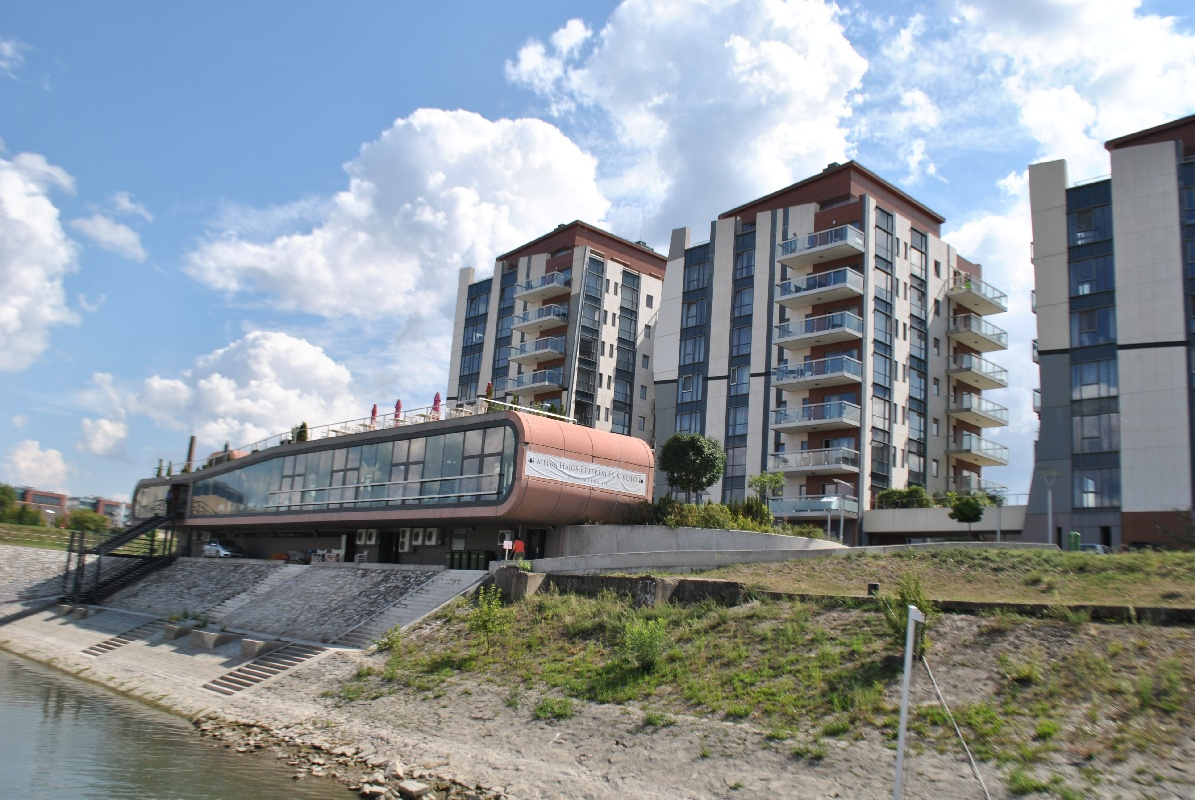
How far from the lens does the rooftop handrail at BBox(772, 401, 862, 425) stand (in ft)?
175

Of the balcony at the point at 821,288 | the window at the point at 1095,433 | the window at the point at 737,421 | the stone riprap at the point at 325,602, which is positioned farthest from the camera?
the window at the point at 737,421

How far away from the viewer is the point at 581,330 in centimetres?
7206

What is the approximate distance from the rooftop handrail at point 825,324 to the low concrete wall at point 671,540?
2263 cm

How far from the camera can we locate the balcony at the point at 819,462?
5272cm

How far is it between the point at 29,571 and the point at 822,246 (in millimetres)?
52665

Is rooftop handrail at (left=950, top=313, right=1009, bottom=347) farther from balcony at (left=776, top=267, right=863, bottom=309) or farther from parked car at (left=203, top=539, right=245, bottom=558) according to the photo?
parked car at (left=203, top=539, right=245, bottom=558)

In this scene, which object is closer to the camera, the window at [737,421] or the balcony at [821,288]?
the balcony at [821,288]

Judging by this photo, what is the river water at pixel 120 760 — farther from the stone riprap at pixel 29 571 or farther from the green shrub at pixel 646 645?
the stone riprap at pixel 29 571

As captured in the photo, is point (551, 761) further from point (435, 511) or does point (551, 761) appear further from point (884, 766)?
point (435, 511)

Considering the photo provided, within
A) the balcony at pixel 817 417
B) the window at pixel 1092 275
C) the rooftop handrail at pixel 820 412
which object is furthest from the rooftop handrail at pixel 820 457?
the window at pixel 1092 275

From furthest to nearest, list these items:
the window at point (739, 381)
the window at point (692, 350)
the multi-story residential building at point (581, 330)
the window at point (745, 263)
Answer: the multi-story residential building at point (581, 330) < the window at point (692, 350) < the window at point (745, 263) < the window at point (739, 381)

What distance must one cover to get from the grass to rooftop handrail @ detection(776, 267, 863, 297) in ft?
92.7

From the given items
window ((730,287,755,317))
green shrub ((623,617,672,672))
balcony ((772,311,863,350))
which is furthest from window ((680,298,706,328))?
green shrub ((623,617,672,672))

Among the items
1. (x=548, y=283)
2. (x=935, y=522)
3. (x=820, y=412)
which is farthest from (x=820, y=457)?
(x=548, y=283)
